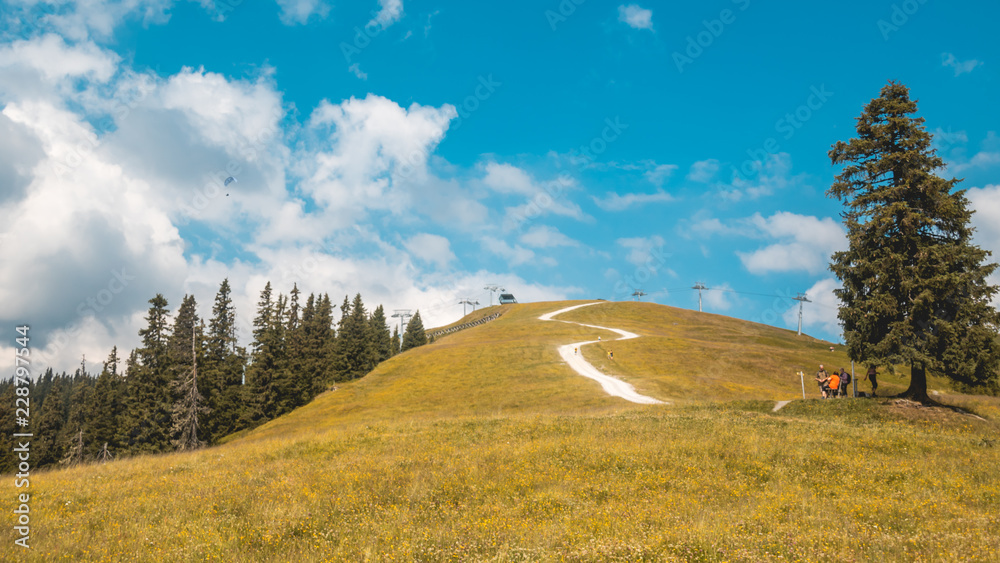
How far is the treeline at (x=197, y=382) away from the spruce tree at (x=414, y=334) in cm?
1887

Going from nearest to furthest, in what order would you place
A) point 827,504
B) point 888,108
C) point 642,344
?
point 827,504
point 888,108
point 642,344

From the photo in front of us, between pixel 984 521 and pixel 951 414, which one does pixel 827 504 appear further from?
pixel 951 414

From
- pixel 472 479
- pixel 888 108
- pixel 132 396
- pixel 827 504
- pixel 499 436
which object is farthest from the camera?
pixel 132 396

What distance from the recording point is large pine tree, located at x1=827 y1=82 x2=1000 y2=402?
22.5 metres

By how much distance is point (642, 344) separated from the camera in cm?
6200

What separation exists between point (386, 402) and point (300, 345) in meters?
29.8

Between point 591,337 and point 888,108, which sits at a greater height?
point 888,108

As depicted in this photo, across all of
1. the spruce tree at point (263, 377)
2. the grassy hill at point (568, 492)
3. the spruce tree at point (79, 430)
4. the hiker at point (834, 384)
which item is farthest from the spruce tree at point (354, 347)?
the hiker at point (834, 384)

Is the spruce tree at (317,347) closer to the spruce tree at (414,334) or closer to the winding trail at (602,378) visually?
the spruce tree at (414,334)

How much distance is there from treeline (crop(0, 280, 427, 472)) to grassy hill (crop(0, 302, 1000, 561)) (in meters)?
31.6

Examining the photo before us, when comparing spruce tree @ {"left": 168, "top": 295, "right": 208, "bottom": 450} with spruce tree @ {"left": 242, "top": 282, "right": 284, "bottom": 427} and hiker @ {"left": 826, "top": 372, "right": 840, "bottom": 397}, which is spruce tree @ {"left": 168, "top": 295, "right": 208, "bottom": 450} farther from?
hiker @ {"left": 826, "top": 372, "right": 840, "bottom": 397}

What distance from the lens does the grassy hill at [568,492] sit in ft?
28.4

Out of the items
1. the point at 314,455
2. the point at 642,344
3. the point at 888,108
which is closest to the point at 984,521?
the point at 314,455

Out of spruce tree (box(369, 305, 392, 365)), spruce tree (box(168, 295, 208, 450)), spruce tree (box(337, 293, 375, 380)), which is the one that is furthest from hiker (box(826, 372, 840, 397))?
spruce tree (box(369, 305, 392, 365))
